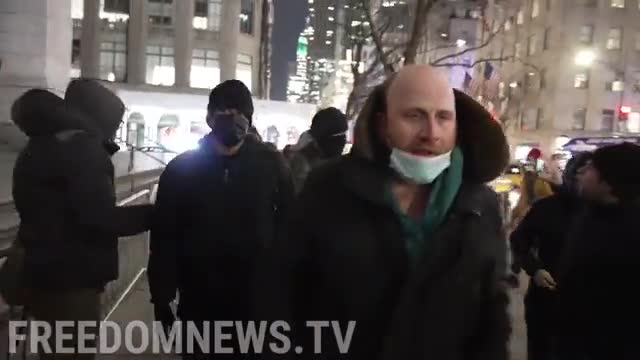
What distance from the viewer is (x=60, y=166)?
3.88 m

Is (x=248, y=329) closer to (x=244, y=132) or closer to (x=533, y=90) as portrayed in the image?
(x=244, y=132)

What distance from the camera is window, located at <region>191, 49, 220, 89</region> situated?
61.9m

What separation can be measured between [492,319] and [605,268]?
215 cm

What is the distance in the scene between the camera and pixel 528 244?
5.65m

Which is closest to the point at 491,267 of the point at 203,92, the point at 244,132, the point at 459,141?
the point at 459,141

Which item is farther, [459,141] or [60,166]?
[60,166]

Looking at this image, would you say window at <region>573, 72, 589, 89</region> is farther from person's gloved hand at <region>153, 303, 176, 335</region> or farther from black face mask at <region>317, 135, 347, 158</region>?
person's gloved hand at <region>153, 303, 176, 335</region>

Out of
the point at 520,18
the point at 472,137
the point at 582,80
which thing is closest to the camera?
the point at 472,137

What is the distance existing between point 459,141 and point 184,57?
60238 millimetres

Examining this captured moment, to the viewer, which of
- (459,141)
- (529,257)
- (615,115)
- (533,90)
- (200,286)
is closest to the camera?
(459,141)

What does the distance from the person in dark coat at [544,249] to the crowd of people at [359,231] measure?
0.01 m

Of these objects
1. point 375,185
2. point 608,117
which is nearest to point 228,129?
point 375,185

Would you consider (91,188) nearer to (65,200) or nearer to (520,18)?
(65,200)

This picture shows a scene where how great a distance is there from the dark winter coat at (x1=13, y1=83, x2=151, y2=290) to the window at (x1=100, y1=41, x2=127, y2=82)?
59.1 meters
